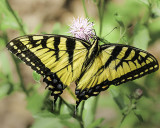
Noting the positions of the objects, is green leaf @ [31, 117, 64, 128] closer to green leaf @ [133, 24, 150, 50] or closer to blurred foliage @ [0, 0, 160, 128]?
blurred foliage @ [0, 0, 160, 128]

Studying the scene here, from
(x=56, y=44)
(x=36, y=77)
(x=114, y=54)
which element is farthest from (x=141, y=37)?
(x=36, y=77)

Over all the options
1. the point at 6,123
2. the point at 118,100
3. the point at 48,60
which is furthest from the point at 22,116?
the point at 48,60

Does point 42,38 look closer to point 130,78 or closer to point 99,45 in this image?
point 99,45

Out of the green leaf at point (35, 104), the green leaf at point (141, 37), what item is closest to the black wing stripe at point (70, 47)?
the green leaf at point (35, 104)

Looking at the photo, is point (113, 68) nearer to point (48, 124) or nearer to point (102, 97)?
point (48, 124)

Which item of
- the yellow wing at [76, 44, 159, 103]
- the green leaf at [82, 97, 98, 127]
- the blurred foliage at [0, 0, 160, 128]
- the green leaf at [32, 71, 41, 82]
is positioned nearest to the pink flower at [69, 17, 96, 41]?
the blurred foliage at [0, 0, 160, 128]

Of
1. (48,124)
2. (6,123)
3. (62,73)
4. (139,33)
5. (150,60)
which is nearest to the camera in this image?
(150,60)
